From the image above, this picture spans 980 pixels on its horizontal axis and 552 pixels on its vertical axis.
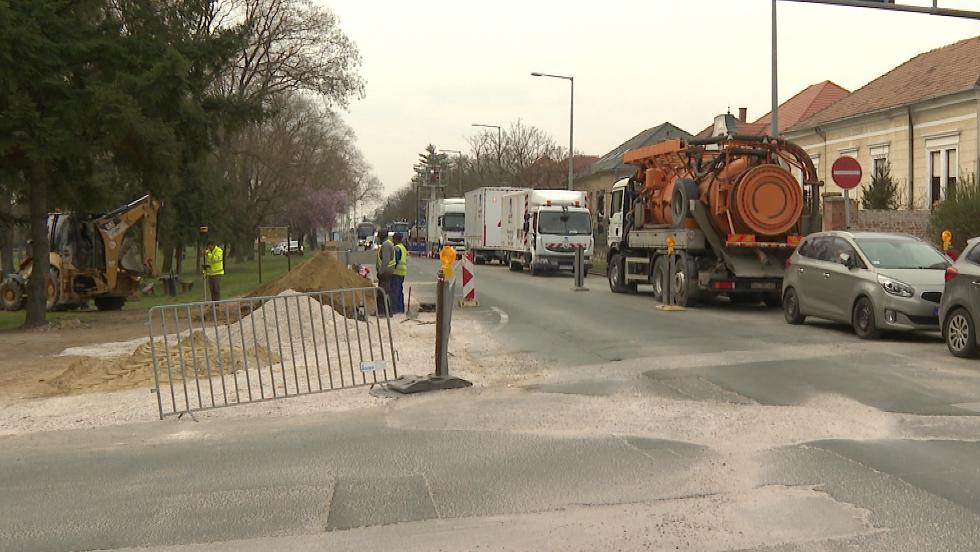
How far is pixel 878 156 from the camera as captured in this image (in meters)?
41.4

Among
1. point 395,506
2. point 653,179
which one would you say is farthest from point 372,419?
point 653,179

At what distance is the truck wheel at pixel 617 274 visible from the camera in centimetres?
2516

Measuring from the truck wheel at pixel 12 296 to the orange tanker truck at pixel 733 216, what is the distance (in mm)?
16589

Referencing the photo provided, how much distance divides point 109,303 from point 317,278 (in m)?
8.35

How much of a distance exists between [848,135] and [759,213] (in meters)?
27.3

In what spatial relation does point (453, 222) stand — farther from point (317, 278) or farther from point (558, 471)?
point (558, 471)

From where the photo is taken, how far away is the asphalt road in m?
5.22

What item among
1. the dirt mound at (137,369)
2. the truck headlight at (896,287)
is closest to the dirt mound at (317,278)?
the dirt mound at (137,369)

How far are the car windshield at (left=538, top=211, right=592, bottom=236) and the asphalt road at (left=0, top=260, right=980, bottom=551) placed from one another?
23394mm

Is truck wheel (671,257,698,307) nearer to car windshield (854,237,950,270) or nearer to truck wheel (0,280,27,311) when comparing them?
car windshield (854,237,950,270)

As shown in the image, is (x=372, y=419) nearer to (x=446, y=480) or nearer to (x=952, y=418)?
(x=446, y=480)

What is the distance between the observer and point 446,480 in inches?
251

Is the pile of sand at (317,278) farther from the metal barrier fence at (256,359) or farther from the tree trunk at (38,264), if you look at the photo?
the metal barrier fence at (256,359)

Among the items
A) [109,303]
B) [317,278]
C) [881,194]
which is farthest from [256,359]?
[881,194]
